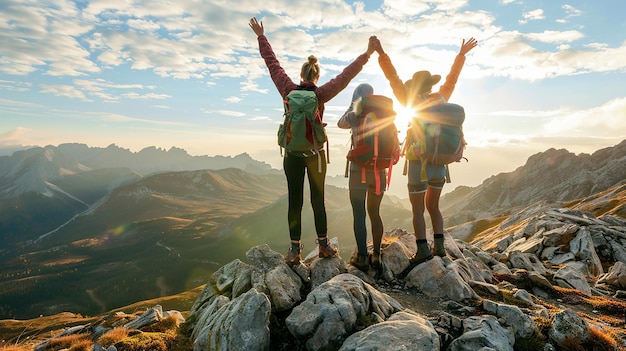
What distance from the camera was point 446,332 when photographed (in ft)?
25.4

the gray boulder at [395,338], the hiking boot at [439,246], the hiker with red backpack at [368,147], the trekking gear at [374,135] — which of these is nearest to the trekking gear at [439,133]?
the hiker with red backpack at [368,147]

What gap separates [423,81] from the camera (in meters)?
10.6

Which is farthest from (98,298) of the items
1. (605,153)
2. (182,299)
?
(605,153)

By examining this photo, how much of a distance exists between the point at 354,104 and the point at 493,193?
219 m

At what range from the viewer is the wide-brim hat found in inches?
417

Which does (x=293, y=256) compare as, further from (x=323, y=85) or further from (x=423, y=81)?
(x=423, y=81)

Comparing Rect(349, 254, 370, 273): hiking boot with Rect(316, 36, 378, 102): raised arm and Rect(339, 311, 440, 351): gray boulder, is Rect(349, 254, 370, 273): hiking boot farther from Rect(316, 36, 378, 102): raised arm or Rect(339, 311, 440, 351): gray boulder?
Rect(316, 36, 378, 102): raised arm

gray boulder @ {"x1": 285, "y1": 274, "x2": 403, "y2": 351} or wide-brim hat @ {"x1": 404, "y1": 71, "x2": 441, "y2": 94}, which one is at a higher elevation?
wide-brim hat @ {"x1": 404, "y1": 71, "x2": 441, "y2": 94}

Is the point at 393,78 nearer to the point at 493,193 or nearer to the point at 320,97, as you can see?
the point at 320,97

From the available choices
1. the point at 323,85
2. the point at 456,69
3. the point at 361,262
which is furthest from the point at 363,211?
the point at 456,69

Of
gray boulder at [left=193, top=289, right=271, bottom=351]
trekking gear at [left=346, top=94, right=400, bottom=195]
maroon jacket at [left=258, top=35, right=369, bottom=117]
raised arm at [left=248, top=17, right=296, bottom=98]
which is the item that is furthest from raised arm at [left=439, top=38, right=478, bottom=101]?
gray boulder at [left=193, top=289, right=271, bottom=351]

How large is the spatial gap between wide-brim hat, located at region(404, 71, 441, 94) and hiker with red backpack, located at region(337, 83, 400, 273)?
4.40ft

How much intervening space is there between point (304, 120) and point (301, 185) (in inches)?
83.0

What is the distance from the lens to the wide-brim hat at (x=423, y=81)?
34.8ft
